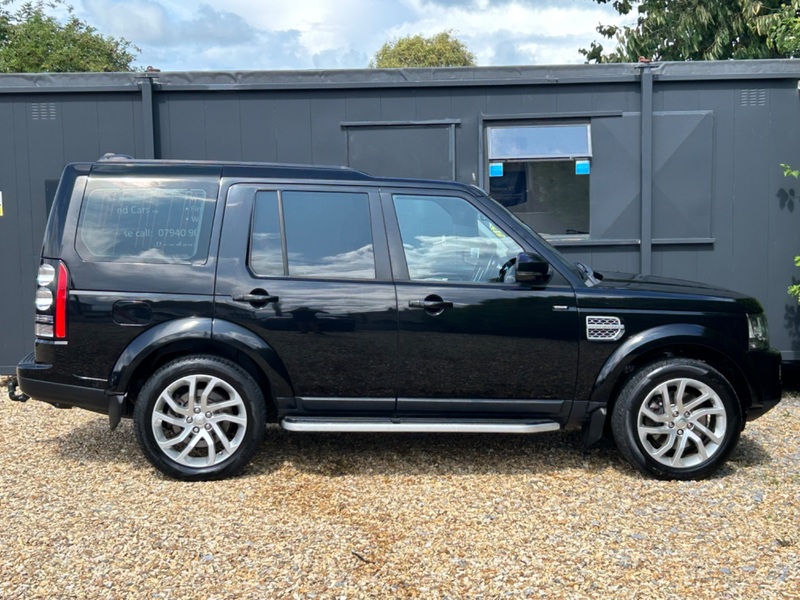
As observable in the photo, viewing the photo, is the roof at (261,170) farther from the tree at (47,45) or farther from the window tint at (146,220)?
the tree at (47,45)

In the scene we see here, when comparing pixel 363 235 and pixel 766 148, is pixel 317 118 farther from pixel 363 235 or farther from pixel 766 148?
pixel 766 148

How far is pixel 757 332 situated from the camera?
5207 mm

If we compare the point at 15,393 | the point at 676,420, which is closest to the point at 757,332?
the point at 676,420

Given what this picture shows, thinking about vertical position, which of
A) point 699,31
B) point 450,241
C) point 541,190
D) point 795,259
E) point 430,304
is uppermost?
point 699,31

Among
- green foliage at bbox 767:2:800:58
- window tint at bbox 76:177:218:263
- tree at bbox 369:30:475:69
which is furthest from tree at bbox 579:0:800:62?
tree at bbox 369:30:475:69

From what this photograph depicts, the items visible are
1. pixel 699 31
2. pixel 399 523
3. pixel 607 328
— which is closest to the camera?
pixel 399 523

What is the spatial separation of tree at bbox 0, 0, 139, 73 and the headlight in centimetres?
2308

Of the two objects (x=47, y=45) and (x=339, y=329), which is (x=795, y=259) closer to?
(x=339, y=329)

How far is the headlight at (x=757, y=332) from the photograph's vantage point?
5.16m

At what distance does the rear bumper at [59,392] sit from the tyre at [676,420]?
3188 millimetres

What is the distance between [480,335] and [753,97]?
4099 mm

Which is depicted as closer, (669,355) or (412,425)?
(412,425)

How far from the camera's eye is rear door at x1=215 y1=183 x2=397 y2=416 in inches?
197

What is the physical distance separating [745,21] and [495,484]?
46.4 ft
